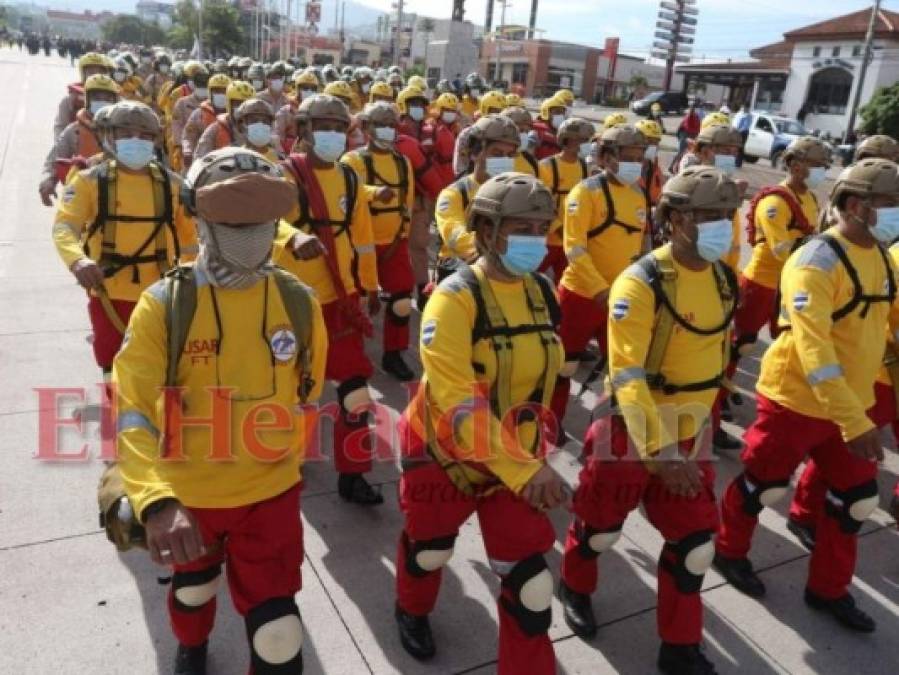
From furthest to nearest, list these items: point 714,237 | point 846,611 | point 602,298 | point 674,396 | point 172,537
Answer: point 602,298 → point 846,611 → point 674,396 → point 714,237 → point 172,537

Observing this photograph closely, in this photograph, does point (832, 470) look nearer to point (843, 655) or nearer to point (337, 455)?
point (843, 655)

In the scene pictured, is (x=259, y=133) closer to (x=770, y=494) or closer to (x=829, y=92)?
(x=770, y=494)

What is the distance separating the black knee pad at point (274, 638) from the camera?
8.35ft

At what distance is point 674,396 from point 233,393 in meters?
1.89

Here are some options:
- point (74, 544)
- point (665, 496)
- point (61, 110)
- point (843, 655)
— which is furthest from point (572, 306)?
point (61, 110)

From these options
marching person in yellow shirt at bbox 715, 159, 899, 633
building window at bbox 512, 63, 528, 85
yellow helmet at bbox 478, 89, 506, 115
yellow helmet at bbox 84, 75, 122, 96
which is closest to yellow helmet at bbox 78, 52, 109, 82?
yellow helmet at bbox 84, 75, 122, 96

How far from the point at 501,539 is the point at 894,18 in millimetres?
55711

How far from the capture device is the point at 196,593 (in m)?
2.79

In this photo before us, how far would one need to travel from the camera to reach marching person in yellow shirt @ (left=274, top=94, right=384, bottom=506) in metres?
4.54

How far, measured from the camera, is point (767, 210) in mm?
5996

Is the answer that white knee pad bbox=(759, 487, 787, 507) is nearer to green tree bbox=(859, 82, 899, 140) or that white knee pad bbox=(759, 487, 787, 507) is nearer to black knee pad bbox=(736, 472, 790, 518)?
black knee pad bbox=(736, 472, 790, 518)

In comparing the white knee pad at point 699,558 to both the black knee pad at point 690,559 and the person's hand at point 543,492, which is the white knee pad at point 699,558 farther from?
the person's hand at point 543,492

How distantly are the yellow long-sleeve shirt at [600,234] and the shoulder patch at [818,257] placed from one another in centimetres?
174

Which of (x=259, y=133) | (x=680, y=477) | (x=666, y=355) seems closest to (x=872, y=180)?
(x=666, y=355)
